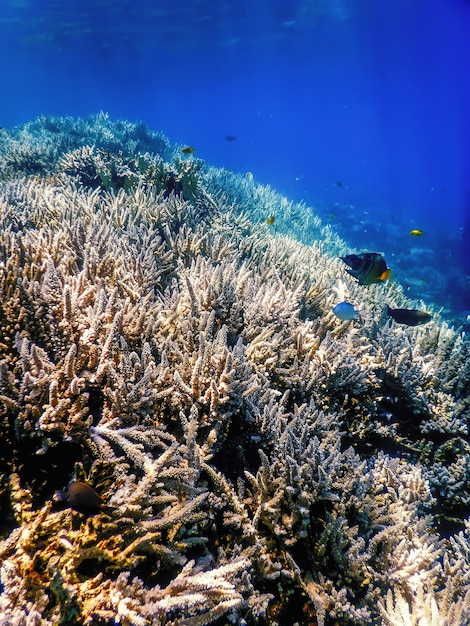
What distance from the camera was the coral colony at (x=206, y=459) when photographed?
142 cm

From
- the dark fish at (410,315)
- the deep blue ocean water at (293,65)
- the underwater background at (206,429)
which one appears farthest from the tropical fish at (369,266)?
the deep blue ocean water at (293,65)

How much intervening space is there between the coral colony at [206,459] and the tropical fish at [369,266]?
63 cm

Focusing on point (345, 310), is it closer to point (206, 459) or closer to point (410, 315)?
point (410, 315)

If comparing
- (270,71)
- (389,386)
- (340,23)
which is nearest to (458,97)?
(270,71)

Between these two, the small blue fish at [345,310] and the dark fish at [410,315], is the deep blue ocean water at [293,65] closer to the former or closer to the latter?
the dark fish at [410,315]

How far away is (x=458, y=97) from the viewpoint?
116250 mm

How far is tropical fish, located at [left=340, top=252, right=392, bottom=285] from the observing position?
3449 millimetres

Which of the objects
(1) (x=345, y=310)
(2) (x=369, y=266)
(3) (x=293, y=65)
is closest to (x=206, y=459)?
(1) (x=345, y=310)

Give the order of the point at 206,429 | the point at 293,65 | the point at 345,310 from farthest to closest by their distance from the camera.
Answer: the point at 293,65 < the point at 345,310 < the point at 206,429

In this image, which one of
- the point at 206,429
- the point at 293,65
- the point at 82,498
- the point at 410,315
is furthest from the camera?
the point at 293,65

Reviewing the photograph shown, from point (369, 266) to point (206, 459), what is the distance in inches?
105

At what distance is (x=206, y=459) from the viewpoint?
1.88 metres

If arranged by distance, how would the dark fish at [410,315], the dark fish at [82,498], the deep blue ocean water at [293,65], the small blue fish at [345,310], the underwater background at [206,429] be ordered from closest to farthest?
the dark fish at [82,498] < the underwater background at [206,429] < the small blue fish at [345,310] < the dark fish at [410,315] < the deep blue ocean water at [293,65]

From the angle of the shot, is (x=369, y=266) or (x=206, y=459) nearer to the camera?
(x=206, y=459)
